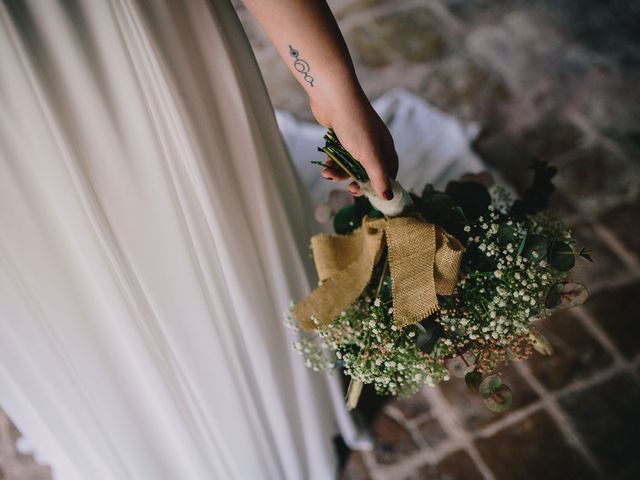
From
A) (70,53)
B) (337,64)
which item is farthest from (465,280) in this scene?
(70,53)

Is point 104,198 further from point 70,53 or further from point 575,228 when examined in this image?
point 575,228

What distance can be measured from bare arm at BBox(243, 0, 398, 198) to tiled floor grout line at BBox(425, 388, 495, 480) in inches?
53.8

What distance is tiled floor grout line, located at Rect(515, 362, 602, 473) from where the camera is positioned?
206 centimetres

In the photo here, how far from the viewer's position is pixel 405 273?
117cm

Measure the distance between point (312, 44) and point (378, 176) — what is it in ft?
0.97

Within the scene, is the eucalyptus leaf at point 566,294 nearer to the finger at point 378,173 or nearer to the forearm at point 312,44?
the finger at point 378,173

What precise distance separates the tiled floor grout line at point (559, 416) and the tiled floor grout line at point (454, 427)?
0.34 meters

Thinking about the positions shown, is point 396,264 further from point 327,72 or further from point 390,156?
point 327,72

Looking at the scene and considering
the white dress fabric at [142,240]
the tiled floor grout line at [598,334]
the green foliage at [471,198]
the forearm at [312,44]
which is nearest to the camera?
the white dress fabric at [142,240]

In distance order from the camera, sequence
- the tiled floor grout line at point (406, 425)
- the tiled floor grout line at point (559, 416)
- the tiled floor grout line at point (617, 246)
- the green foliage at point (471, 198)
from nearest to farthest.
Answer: the green foliage at point (471, 198) → the tiled floor grout line at point (559, 416) → the tiled floor grout line at point (406, 425) → the tiled floor grout line at point (617, 246)

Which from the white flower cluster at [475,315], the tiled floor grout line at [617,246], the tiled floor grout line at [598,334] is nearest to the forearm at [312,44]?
the white flower cluster at [475,315]

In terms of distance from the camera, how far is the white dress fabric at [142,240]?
92 centimetres

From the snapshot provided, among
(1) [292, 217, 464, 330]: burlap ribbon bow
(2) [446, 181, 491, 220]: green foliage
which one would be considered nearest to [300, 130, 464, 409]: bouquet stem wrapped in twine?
(1) [292, 217, 464, 330]: burlap ribbon bow

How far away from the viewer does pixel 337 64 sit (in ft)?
3.60
